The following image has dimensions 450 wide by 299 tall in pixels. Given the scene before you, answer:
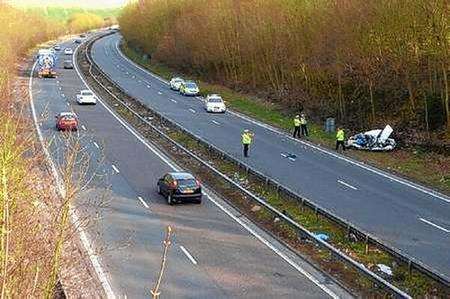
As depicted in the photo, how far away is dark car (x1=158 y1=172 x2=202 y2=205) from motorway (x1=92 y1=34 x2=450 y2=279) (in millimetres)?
4353

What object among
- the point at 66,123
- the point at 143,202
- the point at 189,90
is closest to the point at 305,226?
the point at 143,202

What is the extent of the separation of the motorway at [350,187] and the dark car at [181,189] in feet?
14.3

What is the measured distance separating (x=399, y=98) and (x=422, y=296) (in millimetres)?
26092

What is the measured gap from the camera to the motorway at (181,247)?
54.5ft

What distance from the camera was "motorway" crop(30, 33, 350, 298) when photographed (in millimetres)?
16625

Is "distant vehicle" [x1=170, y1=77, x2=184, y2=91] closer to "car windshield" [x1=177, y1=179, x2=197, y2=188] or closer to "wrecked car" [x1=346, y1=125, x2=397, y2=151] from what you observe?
"wrecked car" [x1=346, y1=125, x2=397, y2=151]

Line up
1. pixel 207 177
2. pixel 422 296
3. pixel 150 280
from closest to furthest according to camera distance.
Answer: pixel 422 296 < pixel 150 280 < pixel 207 177

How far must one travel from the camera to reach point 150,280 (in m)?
17.2

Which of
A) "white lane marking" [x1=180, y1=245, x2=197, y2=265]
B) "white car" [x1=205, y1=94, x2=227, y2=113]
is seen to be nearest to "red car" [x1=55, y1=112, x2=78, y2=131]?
"white car" [x1=205, y1=94, x2=227, y2=113]

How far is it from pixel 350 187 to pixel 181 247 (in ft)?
33.7

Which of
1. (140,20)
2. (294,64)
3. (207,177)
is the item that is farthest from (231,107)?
(140,20)

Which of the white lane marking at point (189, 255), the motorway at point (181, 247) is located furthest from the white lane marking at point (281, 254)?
the white lane marking at point (189, 255)

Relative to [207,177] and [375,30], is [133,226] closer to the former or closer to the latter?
[207,177]

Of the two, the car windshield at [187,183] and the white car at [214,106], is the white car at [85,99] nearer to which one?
the white car at [214,106]
